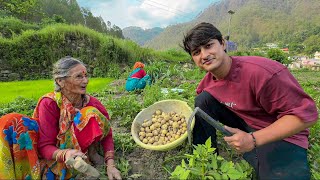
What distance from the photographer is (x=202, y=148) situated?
4.72 ft

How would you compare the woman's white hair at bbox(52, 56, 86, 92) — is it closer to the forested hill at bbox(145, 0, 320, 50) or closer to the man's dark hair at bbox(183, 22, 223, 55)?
the man's dark hair at bbox(183, 22, 223, 55)

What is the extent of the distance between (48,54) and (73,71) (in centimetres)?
840

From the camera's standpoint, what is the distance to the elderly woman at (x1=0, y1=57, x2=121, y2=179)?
1752 mm

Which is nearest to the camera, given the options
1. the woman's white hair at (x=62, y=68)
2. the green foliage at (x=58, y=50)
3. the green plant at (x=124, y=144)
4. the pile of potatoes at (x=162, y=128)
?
the woman's white hair at (x=62, y=68)

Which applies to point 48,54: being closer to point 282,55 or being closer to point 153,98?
point 153,98

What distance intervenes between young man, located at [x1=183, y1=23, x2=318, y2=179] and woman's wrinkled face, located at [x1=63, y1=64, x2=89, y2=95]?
2.47 feet

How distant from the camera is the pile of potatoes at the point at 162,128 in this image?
207cm

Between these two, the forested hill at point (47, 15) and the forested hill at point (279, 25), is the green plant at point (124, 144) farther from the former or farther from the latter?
the forested hill at point (279, 25)

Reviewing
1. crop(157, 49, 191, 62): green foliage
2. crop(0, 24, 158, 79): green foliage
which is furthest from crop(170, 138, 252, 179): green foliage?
crop(157, 49, 191, 62): green foliage

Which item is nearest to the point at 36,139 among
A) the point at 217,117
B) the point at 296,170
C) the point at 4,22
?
the point at 217,117

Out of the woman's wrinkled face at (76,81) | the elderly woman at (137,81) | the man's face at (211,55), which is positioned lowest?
the elderly woman at (137,81)

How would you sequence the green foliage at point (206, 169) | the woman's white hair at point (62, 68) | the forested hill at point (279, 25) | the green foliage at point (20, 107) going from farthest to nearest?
the forested hill at point (279, 25)
the green foliage at point (20, 107)
the woman's white hair at point (62, 68)
the green foliage at point (206, 169)

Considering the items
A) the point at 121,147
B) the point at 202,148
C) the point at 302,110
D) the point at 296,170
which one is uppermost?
the point at 302,110

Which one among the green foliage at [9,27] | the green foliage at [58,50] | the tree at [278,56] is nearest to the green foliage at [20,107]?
the green foliage at [58,50]
